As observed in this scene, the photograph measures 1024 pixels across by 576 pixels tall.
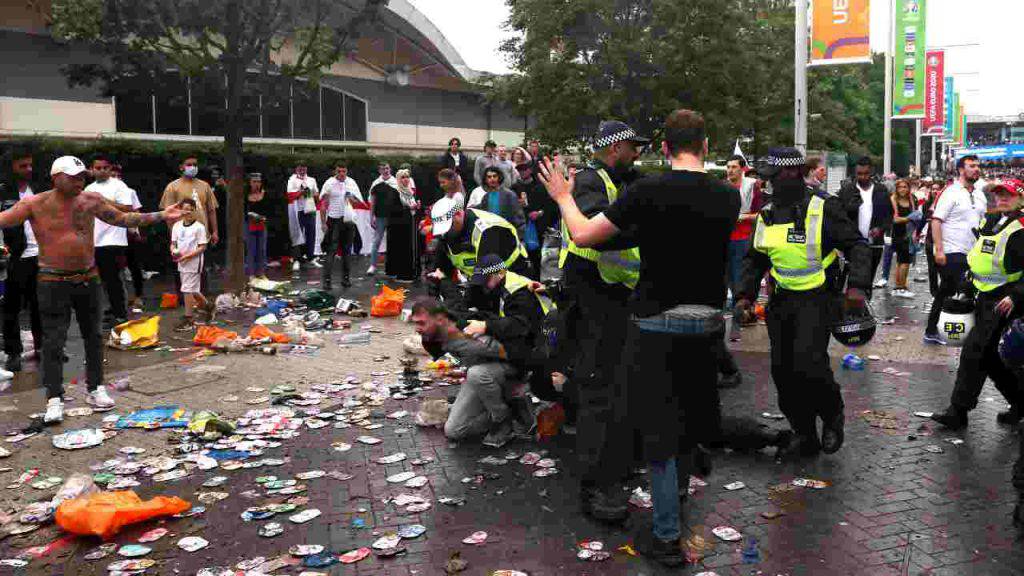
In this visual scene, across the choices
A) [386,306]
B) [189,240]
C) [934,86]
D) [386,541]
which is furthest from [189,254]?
[934,86]

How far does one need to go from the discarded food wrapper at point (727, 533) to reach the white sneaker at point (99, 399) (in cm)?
494

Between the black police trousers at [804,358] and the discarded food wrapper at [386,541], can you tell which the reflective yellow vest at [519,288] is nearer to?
the black police trousers at [804,358]

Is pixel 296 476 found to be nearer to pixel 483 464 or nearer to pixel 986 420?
pixel 483 464

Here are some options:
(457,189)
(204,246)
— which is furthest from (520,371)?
(204,246)

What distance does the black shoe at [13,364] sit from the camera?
28.5 feet

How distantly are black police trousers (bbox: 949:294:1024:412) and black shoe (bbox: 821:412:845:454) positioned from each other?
121cm

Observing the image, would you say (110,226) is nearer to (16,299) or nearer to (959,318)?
(16,299)

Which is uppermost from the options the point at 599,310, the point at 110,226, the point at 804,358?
the point at 110,226

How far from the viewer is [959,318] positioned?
6.74m

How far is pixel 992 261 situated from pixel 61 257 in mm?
6748

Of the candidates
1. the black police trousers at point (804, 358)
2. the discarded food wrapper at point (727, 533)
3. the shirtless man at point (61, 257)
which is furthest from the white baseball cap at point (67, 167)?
the discarded food wrapper at point (727, 533)

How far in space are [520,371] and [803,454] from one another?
1.92 meters

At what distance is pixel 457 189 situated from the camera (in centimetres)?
1122

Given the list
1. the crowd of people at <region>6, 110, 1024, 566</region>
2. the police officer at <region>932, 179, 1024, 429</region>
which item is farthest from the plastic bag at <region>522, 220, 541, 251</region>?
the police officer at <region>932, 179, 1024, 429</region>
